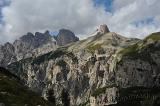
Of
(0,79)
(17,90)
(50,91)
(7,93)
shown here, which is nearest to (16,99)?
(7,93)

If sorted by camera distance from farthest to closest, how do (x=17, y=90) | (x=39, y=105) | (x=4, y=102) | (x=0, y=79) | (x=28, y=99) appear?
1. (x=0, y=79)
2. (x=17, y=90)
3. (x=28, y=99)
4. (x=39, y=105)
5. (x=4, y=102)

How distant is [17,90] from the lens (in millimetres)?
97250

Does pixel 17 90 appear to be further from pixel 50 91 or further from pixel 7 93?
pixel 50 91

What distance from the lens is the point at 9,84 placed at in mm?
100375

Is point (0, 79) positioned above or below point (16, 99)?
above

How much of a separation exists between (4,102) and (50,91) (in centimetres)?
11973

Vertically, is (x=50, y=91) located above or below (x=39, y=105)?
above

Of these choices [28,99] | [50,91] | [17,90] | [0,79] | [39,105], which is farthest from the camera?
[50,91]

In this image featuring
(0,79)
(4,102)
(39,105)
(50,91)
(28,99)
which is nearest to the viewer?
(4,102)

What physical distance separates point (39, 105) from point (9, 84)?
63.7 feet

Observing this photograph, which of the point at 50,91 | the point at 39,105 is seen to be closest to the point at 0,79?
the point at 39,105

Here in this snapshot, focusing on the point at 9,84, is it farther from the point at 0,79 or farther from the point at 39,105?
the point at 39,105

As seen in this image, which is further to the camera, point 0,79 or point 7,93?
point 0,79

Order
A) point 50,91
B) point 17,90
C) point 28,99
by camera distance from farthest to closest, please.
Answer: point 50,91
point 17,90
point 28,99
